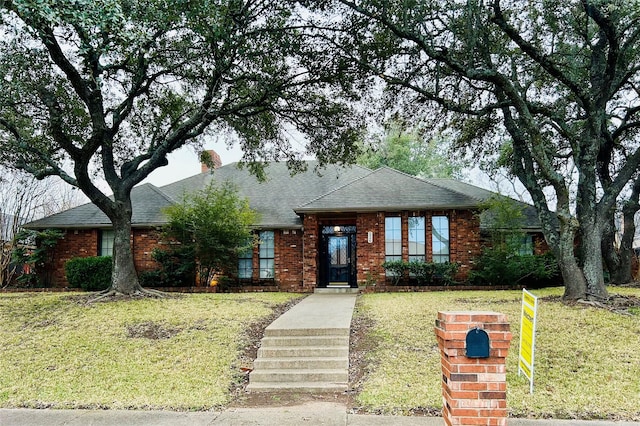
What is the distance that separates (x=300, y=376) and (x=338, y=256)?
10429mm

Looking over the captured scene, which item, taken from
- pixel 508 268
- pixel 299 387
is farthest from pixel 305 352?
pixel 508 268

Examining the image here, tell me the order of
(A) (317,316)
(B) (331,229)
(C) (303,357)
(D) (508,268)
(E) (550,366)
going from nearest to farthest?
1. (E) (550,366)
2. (C) (303,357)
3. (A) (317,316)
4. (D) (508,268)
5. (B) (331,229)

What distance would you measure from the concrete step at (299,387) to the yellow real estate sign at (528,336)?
2288 millimetres

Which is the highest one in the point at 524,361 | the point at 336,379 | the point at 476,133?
the point at 476,133

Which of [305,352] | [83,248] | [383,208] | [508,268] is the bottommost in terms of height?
[305,352]

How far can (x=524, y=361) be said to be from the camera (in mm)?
5680

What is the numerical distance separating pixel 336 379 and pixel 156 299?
6723 millimetres

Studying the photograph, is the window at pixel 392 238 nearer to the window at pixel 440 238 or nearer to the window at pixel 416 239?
the window at pixel 416 239

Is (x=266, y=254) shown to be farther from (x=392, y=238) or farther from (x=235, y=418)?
(x=235, y=418)

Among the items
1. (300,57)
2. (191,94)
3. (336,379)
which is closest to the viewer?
(336,379)

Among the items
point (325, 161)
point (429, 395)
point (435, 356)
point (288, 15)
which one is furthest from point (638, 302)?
point (288, 15)

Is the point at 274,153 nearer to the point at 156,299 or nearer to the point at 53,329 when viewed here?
the point at 156,299

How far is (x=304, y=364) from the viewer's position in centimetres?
681

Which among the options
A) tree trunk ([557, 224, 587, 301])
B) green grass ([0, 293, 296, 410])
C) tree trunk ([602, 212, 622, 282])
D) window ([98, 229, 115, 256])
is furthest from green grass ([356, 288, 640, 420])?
window ([98, 229, 115, 256])
